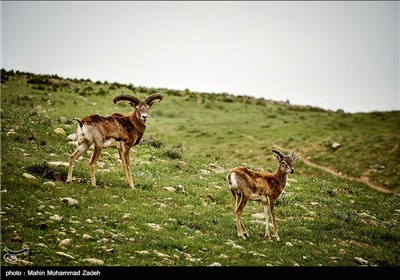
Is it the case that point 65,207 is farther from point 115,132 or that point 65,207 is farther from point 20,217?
point 115,132

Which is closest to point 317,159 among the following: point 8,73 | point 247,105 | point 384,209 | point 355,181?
point 355,181

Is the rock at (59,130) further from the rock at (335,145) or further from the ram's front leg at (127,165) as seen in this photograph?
the rock at (335,145)

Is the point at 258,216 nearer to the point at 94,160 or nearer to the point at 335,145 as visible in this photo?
the point at 94,160

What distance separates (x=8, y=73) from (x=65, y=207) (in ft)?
136

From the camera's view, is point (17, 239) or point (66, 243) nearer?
point (17, 239)

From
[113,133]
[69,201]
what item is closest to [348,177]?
[113,133]

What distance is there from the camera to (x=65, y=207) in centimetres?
1321

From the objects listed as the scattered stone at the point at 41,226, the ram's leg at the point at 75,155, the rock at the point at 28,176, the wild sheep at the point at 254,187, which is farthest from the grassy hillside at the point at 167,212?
the wild sheep at the point at 254,187

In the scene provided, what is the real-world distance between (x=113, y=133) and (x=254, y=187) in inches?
216

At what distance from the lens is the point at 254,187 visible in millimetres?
14109

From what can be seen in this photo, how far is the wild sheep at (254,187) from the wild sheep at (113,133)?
4355 millimetres

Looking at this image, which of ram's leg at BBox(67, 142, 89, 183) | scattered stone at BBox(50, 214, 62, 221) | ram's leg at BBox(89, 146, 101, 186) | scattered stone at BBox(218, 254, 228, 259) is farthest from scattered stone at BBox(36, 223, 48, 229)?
scattered stone at BBox(218, 254, 228, 259)

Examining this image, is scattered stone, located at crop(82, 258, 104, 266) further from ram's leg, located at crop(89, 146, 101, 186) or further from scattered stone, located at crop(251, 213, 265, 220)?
scattered stone, located at crop(251, 213, 265, 220)

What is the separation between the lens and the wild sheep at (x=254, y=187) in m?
13.8
